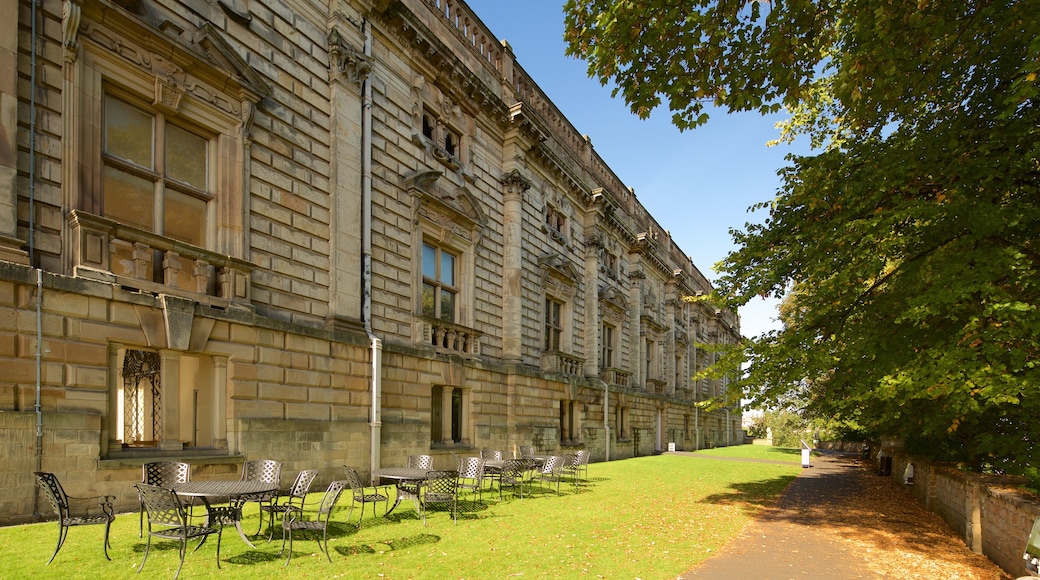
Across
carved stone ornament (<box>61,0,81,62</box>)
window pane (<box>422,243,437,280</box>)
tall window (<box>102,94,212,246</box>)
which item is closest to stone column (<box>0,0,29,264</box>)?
carved stone ornament (<box>61,0,81,62</box>)

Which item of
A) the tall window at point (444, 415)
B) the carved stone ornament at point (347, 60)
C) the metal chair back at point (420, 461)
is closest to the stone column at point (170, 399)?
the metal chair back at point (420, 461)

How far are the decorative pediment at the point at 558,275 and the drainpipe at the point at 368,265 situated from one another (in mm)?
9438

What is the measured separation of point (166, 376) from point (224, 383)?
3.27 feet

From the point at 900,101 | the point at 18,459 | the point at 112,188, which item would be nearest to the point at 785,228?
the point at 900,101

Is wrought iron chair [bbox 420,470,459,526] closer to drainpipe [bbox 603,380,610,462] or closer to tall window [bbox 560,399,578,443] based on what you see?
tall window [bbox 560,399,578,443]

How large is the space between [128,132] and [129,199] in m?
1.14

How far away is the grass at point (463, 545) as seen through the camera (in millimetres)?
6293

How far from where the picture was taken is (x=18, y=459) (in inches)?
283

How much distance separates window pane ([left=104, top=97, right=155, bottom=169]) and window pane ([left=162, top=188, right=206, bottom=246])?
2.23ft

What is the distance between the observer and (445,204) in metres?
16.3

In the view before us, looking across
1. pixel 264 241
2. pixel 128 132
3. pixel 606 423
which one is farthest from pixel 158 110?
pixel 606 423

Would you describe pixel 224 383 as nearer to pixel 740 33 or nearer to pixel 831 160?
pixel 740 33

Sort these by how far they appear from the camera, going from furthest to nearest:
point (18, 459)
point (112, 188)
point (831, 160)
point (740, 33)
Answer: point (831, 160)
point (112, 188)
point (740, 33)
point (18, 459)

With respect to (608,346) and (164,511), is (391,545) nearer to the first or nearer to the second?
(164,511)
